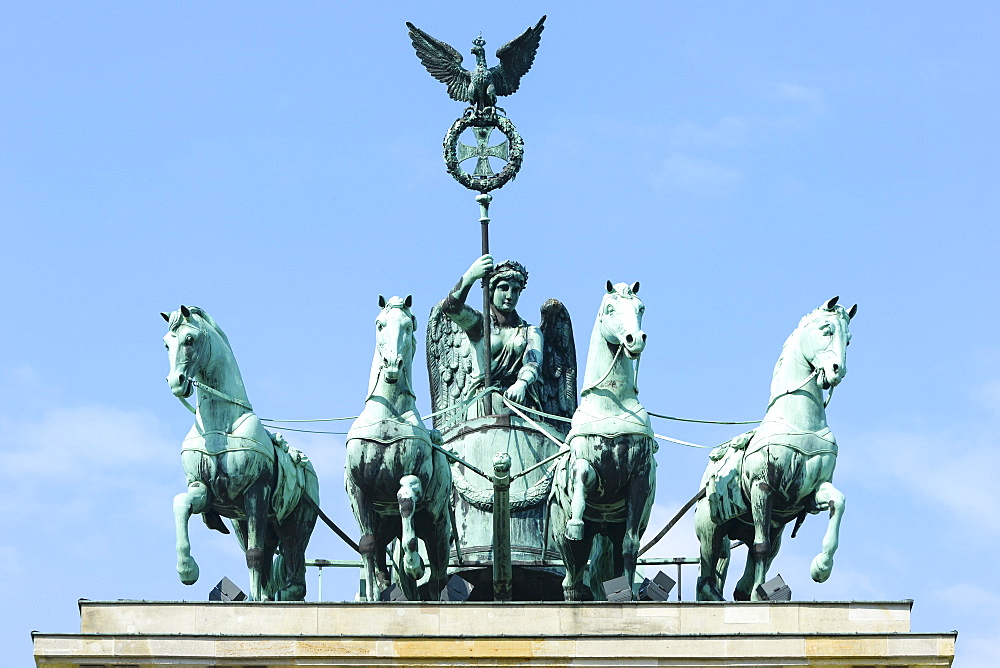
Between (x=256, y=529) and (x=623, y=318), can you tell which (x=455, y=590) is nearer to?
(x=256, y=529)

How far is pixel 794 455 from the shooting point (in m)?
43.0

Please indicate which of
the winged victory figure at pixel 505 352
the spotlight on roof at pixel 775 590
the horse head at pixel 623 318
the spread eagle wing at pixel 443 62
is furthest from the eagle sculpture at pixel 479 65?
the spotlight on roof at pixel 775 590

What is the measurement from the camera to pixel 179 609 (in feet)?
138

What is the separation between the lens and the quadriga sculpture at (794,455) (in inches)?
1692

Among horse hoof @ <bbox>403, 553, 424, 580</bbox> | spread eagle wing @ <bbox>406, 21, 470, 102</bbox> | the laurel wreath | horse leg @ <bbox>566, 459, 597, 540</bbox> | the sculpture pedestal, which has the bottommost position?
the sculpture pedestal

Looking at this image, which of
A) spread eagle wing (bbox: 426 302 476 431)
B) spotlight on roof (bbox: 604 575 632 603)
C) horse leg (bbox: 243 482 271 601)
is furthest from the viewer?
spread eagle wing (bbox: 426 302 476 431)

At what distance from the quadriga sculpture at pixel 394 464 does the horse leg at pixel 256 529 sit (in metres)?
0.91

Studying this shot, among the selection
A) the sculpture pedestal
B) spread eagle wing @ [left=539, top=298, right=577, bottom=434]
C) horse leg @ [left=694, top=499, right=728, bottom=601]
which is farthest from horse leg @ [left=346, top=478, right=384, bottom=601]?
spread eagle wing @ [left=539, top=298, right=577, bottom=434]

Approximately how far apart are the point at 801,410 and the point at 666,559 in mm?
3212

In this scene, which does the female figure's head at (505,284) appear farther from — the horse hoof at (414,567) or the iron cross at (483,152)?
the horse hoof at (414,567)

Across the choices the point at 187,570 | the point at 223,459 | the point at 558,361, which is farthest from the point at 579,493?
the point at 558,361

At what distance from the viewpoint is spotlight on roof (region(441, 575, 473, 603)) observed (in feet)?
144

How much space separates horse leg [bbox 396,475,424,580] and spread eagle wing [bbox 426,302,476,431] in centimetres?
468

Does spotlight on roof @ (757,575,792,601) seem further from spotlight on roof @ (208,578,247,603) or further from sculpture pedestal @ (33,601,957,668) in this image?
spotlight on roof @ (208,578,247,603)
